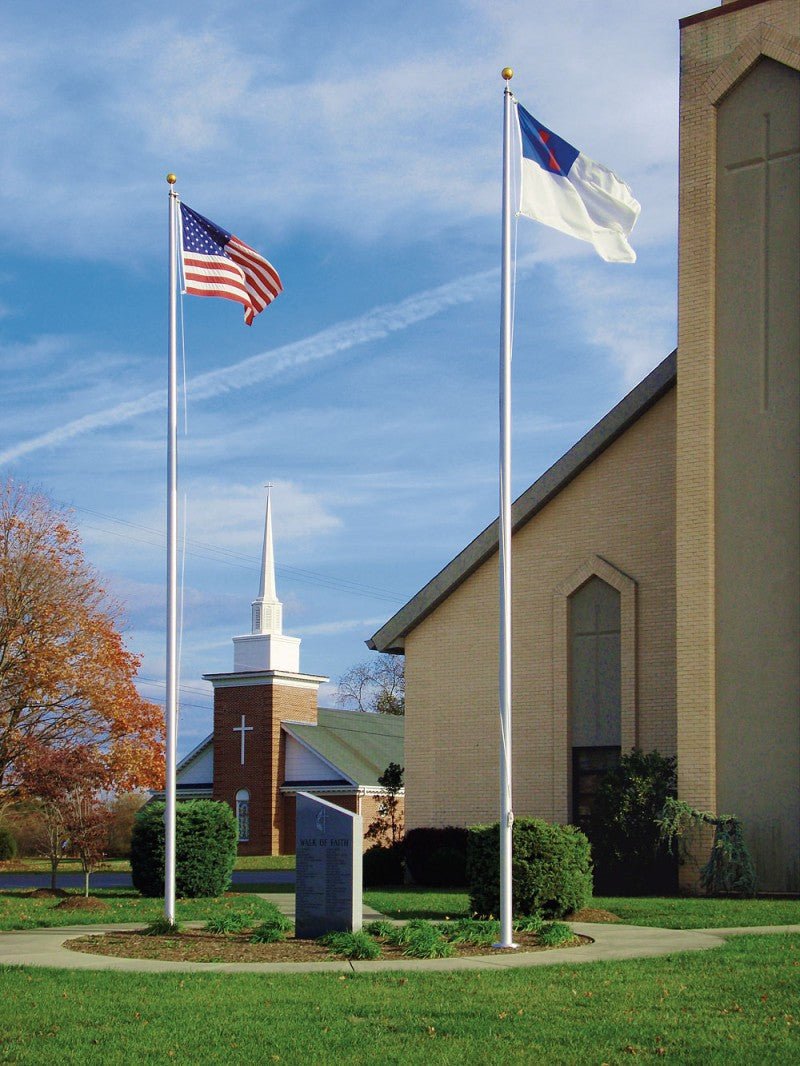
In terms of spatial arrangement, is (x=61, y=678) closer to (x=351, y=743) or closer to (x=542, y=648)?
(x=542, y=648)

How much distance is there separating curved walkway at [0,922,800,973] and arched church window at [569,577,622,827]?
9829mm

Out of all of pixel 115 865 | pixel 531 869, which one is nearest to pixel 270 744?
pixel 115 865

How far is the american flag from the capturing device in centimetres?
1761

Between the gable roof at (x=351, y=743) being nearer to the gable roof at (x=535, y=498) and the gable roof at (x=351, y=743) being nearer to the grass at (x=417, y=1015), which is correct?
the gable roof at (x=535, y=498)

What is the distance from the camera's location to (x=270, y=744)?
168 feet

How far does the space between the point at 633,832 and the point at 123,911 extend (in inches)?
333

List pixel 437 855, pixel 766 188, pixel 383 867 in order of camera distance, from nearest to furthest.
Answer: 1. pixel 766 188
2. pixel 437 855
3. pixel 383 867

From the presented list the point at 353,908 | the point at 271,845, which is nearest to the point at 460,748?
the point at 353,908

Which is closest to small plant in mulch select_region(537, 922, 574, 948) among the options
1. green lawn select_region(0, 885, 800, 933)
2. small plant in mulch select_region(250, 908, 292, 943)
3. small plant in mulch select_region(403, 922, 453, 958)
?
small plant in mulch select_region(403, 922, 453, 958)

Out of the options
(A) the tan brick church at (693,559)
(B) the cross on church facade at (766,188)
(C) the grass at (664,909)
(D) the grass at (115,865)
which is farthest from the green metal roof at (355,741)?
(B) the cross on church facade at (766,188)

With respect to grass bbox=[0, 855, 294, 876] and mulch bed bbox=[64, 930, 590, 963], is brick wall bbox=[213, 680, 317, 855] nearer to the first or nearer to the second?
grass bbox=[0, 855, 294, 876]

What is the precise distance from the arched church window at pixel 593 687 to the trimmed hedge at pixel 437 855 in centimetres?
229

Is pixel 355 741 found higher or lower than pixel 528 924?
higher

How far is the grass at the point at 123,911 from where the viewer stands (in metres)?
18.4
